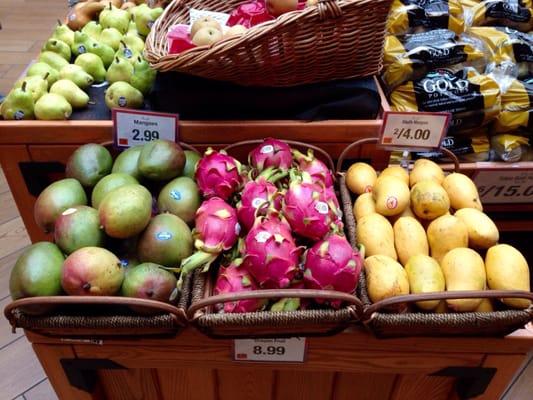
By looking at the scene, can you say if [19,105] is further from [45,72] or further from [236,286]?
[236,286]

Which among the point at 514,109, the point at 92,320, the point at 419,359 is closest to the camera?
the point at 92,320

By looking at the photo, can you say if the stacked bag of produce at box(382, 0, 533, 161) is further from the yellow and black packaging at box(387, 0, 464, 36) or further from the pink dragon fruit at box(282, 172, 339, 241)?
the pink dragon fruit at box(282, 172, 339, 241)

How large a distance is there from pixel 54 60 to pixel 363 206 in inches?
39.9

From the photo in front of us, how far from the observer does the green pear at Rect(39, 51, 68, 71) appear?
1.37m

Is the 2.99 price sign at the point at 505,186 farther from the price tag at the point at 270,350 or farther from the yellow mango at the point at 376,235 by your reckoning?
the price tag at the point at 270,350

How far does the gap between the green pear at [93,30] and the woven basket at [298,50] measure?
0.41 meters

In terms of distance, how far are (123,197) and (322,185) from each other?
400 millimetres

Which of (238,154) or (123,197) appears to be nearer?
(123,197)

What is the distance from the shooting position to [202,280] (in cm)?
88

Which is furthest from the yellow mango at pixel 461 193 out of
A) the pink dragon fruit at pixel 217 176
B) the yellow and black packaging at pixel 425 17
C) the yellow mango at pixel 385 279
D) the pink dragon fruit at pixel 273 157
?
A: the yellow and black packaging at pixel 425 17

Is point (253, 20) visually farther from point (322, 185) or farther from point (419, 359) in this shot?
point (419, 359)

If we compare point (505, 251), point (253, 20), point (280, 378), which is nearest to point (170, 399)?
point (280, 378)

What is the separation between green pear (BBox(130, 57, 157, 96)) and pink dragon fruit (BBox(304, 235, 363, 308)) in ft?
2.41

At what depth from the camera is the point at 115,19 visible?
5.09ft
